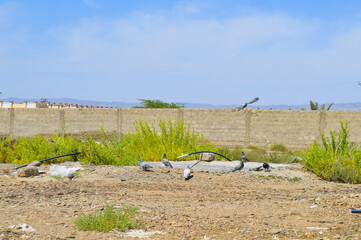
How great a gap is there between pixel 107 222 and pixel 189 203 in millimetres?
1878

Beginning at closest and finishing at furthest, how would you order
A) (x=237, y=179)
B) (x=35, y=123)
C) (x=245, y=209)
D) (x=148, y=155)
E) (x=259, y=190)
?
(x=245, y=209) < (x=259, y=190) < (x=237, y=179) < (x=148, y=155) < (x=35, y=123)

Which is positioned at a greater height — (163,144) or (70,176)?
(163,144)

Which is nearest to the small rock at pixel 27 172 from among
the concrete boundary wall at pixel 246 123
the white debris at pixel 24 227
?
the white debris at pixel 24 227

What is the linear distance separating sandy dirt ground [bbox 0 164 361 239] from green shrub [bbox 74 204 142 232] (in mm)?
98

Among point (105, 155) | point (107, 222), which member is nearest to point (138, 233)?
point (107, 222)

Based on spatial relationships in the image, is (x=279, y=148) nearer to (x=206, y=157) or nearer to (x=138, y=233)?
(x=206, y=157)

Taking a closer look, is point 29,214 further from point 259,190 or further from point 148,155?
point 148,155

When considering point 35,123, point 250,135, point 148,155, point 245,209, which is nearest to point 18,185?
point 245,209

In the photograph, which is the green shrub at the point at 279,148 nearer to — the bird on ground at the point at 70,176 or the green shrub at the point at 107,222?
the bird on ground at the point at 70,176

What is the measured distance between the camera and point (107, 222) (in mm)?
5344

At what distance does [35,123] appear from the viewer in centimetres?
3106

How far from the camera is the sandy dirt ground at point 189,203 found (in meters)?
5.23

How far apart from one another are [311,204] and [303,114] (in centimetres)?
1768

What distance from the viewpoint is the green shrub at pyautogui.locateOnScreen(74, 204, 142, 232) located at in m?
5.26
